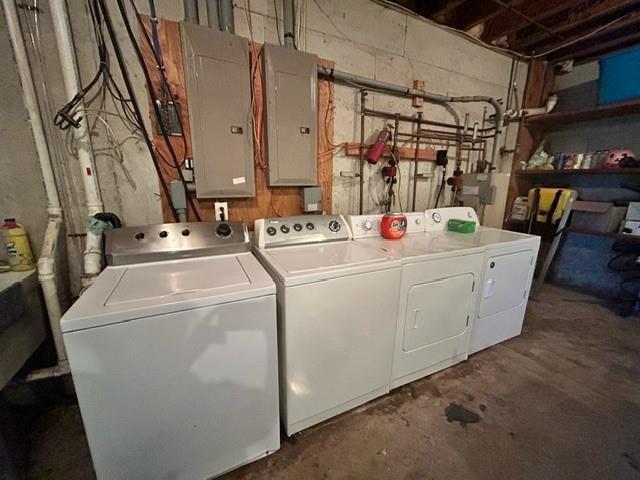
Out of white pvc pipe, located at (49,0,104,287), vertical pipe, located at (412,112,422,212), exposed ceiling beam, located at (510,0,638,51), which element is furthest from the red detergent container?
exposed ceiling beam, located at (510,0,638,51)

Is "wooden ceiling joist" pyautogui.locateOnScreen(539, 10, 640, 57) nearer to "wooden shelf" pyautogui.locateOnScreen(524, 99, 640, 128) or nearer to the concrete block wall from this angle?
the concrete block wall

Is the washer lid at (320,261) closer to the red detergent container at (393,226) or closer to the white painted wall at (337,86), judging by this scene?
the red detergent container at (393,226)

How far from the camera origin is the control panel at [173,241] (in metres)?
1.26

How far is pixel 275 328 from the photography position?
3.51ft

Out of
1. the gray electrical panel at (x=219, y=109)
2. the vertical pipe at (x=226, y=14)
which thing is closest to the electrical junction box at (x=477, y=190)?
the gray electrical panel at (x=219, y=109)

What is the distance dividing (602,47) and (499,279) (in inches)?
105

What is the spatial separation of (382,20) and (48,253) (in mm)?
2698

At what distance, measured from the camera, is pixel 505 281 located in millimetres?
1895

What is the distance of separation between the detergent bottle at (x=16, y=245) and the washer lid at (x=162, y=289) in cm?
57

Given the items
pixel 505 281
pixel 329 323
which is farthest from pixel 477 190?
pixel 329 323

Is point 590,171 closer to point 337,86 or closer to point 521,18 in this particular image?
point 521,18

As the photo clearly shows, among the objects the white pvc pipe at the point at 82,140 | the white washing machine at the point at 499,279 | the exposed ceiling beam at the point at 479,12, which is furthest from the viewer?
the exposed ceiling beam at the point at 479,12

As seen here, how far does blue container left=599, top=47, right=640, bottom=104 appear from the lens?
2211 mm

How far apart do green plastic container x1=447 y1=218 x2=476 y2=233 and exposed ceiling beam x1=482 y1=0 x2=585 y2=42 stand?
1.83m
